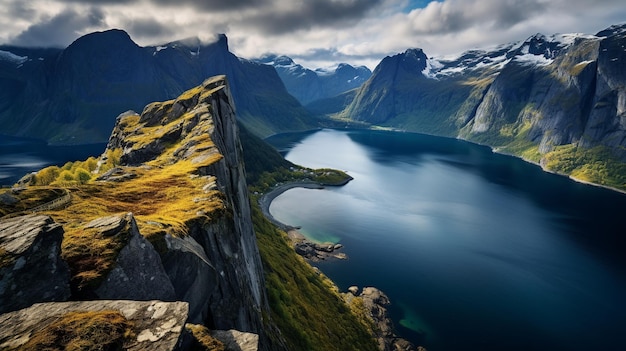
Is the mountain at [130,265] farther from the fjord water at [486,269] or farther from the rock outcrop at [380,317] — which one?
the fjord water at [486,269]

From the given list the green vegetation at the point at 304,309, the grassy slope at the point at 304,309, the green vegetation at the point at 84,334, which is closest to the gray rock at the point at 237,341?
the green vegetation at the point at 84,334

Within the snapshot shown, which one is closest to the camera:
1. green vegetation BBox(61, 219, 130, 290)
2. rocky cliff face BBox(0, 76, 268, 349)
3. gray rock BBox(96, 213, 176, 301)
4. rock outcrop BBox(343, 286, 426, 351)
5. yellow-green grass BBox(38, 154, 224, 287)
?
rocky cliff face BBox(0, 76, 268, 349)

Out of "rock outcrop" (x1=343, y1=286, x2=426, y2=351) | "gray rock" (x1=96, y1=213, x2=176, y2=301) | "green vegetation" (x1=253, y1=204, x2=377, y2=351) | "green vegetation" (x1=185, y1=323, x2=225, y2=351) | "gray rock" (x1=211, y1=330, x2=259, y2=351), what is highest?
"gray rock" (x1=96, y1=213, x2=176, y2=301)

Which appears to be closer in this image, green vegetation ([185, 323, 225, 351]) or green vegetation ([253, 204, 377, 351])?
green vegetation ([185, 323, 225, 351])

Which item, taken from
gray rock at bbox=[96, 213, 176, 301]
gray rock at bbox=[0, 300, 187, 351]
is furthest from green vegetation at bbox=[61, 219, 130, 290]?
gray rock at bbox=[0, 300, 187, 351]

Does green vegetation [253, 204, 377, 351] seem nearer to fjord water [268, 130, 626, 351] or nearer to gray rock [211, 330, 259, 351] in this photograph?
fjord water [268, 130, 626, 351]

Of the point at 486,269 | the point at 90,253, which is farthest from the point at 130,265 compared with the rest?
the point at 486,269

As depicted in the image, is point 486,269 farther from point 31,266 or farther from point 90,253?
point 31,266
